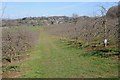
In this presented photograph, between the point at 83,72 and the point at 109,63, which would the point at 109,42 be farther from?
the point at 83,72

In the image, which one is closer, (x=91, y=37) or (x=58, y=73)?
(x=58, y=73)

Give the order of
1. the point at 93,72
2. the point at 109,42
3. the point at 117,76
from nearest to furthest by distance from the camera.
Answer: the point at 117,76 < the point at 93,72 < the point at 109,42

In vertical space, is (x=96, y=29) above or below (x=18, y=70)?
above

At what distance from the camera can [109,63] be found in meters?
17.8

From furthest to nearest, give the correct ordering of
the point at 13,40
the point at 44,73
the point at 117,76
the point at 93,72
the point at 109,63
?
the point at 13,40 → the point at 109,63 → the point at 44,73 → the point at 93,72 → the point at 117,76

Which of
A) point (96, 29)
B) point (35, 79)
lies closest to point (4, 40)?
point (35, 79)

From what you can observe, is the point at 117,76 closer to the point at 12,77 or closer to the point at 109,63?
the point at 109,63

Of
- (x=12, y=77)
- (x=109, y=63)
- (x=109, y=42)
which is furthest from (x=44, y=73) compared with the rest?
(x=109, y=42)

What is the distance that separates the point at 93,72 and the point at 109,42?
18029mm

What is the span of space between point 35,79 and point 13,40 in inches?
403

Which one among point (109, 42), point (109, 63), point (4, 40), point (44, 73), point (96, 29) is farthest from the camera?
point (96, 29)

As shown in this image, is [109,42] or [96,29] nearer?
[109,42]

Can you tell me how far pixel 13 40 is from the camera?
23.8 m

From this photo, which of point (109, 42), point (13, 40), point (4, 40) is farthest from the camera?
point (109, 42)
